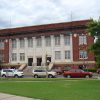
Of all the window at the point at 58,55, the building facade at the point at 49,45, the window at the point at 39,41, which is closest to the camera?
the building facade at the point at 49,45

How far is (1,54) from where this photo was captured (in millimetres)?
96125

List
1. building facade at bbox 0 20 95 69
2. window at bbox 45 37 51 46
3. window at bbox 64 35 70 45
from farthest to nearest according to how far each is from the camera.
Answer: window at bbox 45 37 51 46, window at bbox 64 35 70 45, building facade at bbox 0 20 95 69

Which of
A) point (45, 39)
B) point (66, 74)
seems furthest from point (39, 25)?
point (66, 74)

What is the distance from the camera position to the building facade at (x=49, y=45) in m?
83.4

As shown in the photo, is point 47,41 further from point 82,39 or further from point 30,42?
point 82,39

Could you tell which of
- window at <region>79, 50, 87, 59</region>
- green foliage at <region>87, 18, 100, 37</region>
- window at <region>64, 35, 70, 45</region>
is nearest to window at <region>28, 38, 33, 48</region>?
window at <region>64, 35, 70, 45</region>

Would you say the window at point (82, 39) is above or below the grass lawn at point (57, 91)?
above

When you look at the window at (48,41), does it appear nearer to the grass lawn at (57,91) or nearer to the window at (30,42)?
A: the window at (30,42)

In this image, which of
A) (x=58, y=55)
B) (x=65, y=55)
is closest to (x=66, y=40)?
(x=65, y=55)

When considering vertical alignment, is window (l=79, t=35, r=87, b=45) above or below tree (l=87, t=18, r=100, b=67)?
above

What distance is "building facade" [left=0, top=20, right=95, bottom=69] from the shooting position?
83438 mm

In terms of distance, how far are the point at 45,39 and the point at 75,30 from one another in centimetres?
929

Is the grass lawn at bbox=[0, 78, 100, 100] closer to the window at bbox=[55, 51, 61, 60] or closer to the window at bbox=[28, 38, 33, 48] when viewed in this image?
the window at bbox=[55, 51, 61, 60]

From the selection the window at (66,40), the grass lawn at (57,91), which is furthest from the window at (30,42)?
the grass lawn at (57,91)
